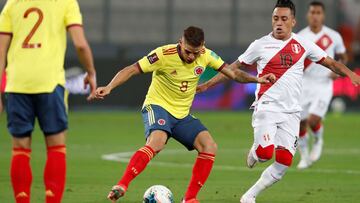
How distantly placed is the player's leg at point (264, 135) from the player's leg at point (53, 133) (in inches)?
124

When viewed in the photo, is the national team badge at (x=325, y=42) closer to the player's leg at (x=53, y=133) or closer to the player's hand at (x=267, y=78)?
the player's hand at (x=267, y=78)

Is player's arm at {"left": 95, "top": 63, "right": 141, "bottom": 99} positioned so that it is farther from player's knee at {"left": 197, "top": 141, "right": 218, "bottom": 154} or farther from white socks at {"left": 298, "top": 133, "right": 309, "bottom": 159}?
white socks at {"left": 298, "top": 133, "right": 309, "bottom": 159}

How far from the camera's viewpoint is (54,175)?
30.1 feet

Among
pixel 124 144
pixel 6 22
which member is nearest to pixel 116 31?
pixel 124 144

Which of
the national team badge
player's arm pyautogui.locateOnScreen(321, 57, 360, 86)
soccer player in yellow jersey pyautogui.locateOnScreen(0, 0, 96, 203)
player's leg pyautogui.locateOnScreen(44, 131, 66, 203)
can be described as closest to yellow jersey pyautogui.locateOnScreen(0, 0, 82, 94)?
soccer player in yellow jersey pyautogui.locateOnScreen(0, 0, 96, 203)

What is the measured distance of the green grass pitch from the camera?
12.3m

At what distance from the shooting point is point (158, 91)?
37.7 ft

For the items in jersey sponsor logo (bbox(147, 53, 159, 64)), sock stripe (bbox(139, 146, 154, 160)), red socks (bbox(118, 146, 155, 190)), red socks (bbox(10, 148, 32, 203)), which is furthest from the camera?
jersey sponsor logo (bbox(147, 53, 159, 64))

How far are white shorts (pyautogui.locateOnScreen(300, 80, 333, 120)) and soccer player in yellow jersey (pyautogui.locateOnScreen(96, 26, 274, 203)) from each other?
598cm

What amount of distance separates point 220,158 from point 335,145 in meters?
3.84

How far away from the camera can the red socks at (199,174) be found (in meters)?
11.1

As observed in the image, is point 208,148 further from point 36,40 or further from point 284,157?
point 36,40

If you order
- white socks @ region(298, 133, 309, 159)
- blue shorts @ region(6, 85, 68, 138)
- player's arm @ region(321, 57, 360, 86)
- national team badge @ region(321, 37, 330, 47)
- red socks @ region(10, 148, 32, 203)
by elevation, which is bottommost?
white socks @ region(298, 133, 309, 159)

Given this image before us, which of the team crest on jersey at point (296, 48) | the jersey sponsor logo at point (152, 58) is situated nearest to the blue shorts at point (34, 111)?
the jersey sponsor logo at point (152, 58)
